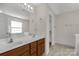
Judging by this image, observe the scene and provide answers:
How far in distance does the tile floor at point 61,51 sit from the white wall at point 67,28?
8cm

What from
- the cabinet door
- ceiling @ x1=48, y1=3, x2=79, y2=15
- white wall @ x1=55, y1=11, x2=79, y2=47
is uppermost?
ceiling @ x1=48, y1=3, x2=79, y2=15

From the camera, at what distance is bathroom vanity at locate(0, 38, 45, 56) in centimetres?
Result: 128

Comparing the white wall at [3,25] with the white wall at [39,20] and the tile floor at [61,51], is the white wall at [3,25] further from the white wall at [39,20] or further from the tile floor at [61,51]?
the tile floor at [61,51]

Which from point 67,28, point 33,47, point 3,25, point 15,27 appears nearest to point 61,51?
point 67,28

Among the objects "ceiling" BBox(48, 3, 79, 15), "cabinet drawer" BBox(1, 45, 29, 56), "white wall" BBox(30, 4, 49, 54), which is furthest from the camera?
"white wall" BBox(30, 4, 49, 54)

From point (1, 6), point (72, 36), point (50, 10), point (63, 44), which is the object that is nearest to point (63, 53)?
point (63, 44)

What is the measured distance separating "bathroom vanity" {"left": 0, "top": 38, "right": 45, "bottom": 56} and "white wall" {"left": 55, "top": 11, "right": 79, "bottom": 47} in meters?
0.46

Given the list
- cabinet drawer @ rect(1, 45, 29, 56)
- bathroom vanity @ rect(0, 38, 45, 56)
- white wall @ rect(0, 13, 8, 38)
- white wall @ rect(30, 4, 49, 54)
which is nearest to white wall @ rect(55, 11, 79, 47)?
white wall @ rect(30, 4, 49, 54)

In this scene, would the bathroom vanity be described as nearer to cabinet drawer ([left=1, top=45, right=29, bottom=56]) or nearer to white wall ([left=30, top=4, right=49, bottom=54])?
cabinet drawer ([left=1, top=45, right=29, bottom=56])

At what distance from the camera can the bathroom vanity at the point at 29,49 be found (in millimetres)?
1283

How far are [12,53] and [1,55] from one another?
19 cm

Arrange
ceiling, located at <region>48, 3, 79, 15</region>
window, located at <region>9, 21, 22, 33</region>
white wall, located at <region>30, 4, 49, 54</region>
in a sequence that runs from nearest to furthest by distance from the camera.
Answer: ceiling, located at <region>48, 3, 79, 15</region>
window, located at <region>9, 21, 22, 33</region>
white wall, located at <region>30, 4, 49, 54</region>

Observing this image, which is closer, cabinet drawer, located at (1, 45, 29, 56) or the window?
cabinet drawer, located at (1, 45, 29, 56)

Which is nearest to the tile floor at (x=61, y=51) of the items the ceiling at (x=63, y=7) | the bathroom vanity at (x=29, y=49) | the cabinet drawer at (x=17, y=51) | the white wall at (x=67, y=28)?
the white wall at (x=67, y=28)
